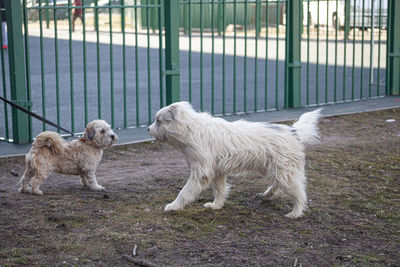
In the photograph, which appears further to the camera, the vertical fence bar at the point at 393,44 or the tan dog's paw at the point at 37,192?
the vertical fence bar at the point at 393,44

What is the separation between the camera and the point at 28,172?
619cm

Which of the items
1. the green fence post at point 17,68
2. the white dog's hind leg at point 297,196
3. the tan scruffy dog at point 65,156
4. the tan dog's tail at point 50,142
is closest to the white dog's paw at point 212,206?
the white dog's hind leg at point 297,196

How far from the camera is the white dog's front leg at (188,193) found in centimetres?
555

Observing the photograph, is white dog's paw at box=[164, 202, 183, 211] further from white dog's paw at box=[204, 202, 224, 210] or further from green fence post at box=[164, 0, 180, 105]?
green fence post at box=[164, 0, 180, 105]

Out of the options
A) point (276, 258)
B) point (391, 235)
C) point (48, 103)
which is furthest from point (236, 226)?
point (48, 103)

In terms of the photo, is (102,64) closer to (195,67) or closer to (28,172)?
(195,67)

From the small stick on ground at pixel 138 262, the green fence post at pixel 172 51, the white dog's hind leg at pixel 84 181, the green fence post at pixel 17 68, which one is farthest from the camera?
the green fence post at pixel 172 51

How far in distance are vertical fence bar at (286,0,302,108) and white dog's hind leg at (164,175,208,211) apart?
20.4 ft

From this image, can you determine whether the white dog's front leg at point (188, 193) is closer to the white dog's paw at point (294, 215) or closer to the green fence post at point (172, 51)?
the white dog's paw at point (294, 215)

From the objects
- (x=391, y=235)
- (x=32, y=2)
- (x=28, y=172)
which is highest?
(x=32, y=2)

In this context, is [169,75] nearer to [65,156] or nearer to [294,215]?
[65,156]

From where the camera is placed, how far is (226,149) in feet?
18.2

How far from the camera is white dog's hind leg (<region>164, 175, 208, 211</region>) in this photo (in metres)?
5.55

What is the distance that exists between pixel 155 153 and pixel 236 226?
10.2 ft
